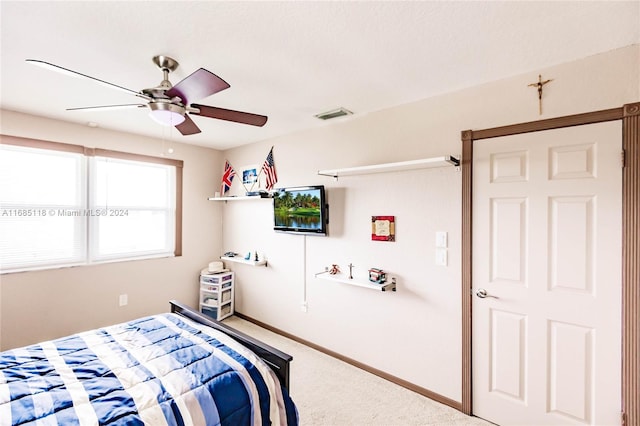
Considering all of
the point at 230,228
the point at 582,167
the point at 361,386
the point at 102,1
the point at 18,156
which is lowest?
the point at 361,386

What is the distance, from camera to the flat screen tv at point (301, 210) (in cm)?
307

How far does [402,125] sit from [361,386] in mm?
2351

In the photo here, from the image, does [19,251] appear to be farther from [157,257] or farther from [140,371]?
[140,371]

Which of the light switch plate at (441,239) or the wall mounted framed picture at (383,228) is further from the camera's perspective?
the wall mounted framed picture at (383,228)

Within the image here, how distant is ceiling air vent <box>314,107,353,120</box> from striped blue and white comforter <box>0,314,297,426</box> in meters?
2.14

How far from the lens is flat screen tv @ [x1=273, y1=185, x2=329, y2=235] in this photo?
10.1 feet

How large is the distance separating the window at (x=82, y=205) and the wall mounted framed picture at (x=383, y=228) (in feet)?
9.09

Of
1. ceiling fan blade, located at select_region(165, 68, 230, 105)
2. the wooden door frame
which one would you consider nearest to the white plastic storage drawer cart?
ceiling fan blade, located at select_region(165, 68, 230, 105)

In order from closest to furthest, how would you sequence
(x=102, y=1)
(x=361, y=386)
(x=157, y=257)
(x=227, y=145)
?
(x=102, y=1) → (x=361, y=386) → (x=157, y=257) → (x=227, y=145)

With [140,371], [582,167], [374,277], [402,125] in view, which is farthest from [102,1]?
[582,167]

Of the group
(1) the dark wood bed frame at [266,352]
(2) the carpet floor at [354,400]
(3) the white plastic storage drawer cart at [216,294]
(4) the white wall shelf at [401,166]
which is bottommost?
(2) the carpet floor at [354,400]

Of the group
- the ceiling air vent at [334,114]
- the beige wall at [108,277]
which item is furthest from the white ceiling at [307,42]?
the beige wall at [108,277]

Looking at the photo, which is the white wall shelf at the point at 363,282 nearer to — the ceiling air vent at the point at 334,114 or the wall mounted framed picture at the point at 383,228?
the wall mounted framed picture at the point at 383,228

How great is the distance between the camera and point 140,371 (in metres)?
1.64
